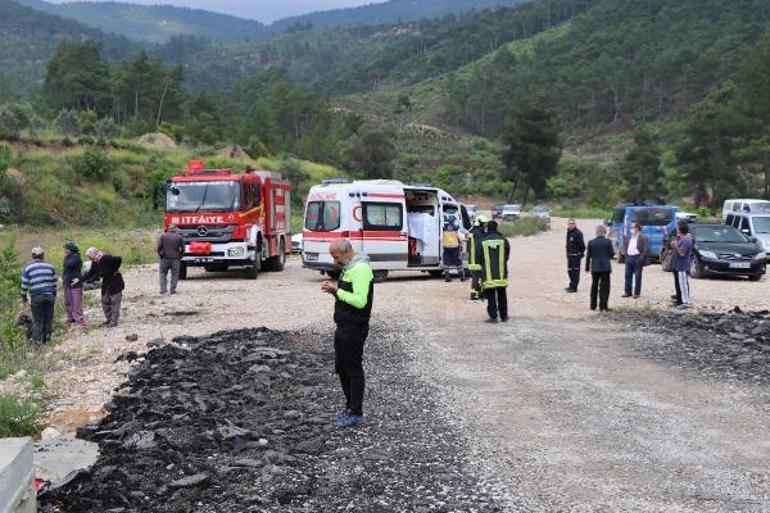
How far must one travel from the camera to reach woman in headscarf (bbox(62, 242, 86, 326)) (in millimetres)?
14242

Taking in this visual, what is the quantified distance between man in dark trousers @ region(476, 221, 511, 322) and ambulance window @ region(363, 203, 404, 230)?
7052 mm

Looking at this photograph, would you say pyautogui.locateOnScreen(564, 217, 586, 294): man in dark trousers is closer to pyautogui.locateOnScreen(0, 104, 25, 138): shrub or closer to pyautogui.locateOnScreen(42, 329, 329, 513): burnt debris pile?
pyautogui.locateOnScreen(42, 329, 329, 513): burnt debris pile

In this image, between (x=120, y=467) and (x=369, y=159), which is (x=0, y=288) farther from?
(x=369, y=159)

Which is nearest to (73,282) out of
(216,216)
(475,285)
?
(216,216)

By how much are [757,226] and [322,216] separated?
47.1 ft

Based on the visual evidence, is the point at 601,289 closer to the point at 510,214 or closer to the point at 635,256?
the point at 635,256

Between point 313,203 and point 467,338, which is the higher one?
point 313,203

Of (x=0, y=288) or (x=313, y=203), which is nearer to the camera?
(x=0, y=288)

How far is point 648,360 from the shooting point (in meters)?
10.9

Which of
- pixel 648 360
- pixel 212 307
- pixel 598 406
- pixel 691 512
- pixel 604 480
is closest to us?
pixel 691 512

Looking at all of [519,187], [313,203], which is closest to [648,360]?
[313,203]

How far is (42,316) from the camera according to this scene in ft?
43.5

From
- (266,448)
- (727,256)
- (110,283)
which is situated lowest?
(266,448)

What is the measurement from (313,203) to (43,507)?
1553cm
